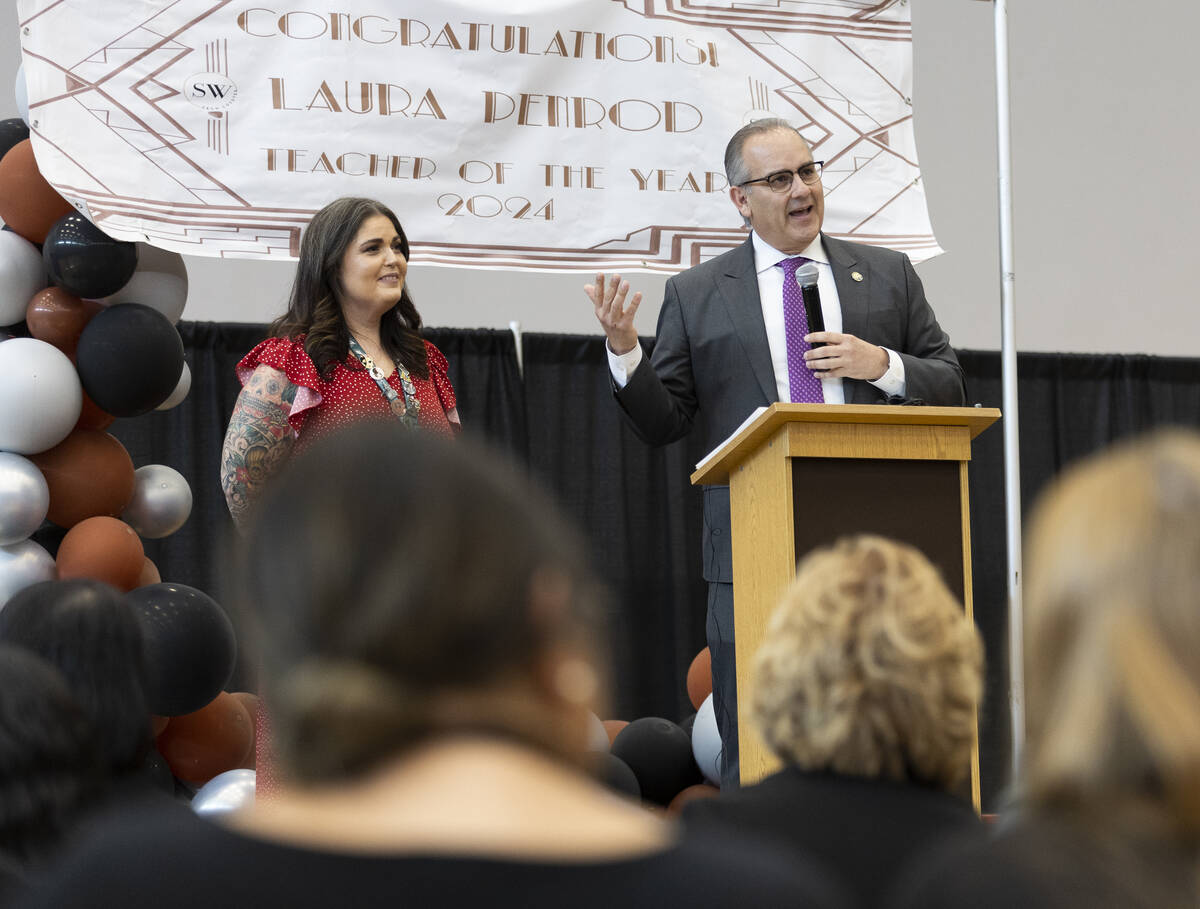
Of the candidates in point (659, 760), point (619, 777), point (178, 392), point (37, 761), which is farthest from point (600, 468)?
point (37, 761)

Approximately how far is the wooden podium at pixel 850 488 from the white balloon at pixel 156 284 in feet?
5.62

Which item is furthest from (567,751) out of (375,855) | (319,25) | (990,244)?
(990,244)

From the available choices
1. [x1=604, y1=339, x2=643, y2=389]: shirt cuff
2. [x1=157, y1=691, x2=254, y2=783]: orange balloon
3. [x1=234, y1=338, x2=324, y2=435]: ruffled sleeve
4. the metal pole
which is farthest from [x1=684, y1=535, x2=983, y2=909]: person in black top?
[x1=157, y1=691, x2=254, y2=783]: orange balloon

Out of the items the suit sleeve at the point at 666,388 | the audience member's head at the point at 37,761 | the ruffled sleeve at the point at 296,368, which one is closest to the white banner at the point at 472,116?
the suit sleeve at the point at 666,388

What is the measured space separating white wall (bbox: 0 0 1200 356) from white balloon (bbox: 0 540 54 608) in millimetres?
3212

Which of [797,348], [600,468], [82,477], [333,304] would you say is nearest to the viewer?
[333,304]

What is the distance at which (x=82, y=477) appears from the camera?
3.46 m

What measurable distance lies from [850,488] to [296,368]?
1144mm

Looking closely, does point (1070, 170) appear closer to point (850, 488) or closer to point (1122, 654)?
point (850, 488)

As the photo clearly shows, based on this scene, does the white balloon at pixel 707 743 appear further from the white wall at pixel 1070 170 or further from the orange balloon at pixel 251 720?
the white wall at pixel 1070 170

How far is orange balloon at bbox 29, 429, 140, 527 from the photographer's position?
11.3ft

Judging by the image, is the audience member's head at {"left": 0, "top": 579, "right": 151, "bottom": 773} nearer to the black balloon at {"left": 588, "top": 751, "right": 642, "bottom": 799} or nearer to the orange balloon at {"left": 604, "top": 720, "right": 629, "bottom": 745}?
the black balloon at {"left": 588, "top": 751, "right": 642, "bottom": 799}

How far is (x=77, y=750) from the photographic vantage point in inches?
56.0

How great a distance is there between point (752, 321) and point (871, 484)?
2.69 feet
